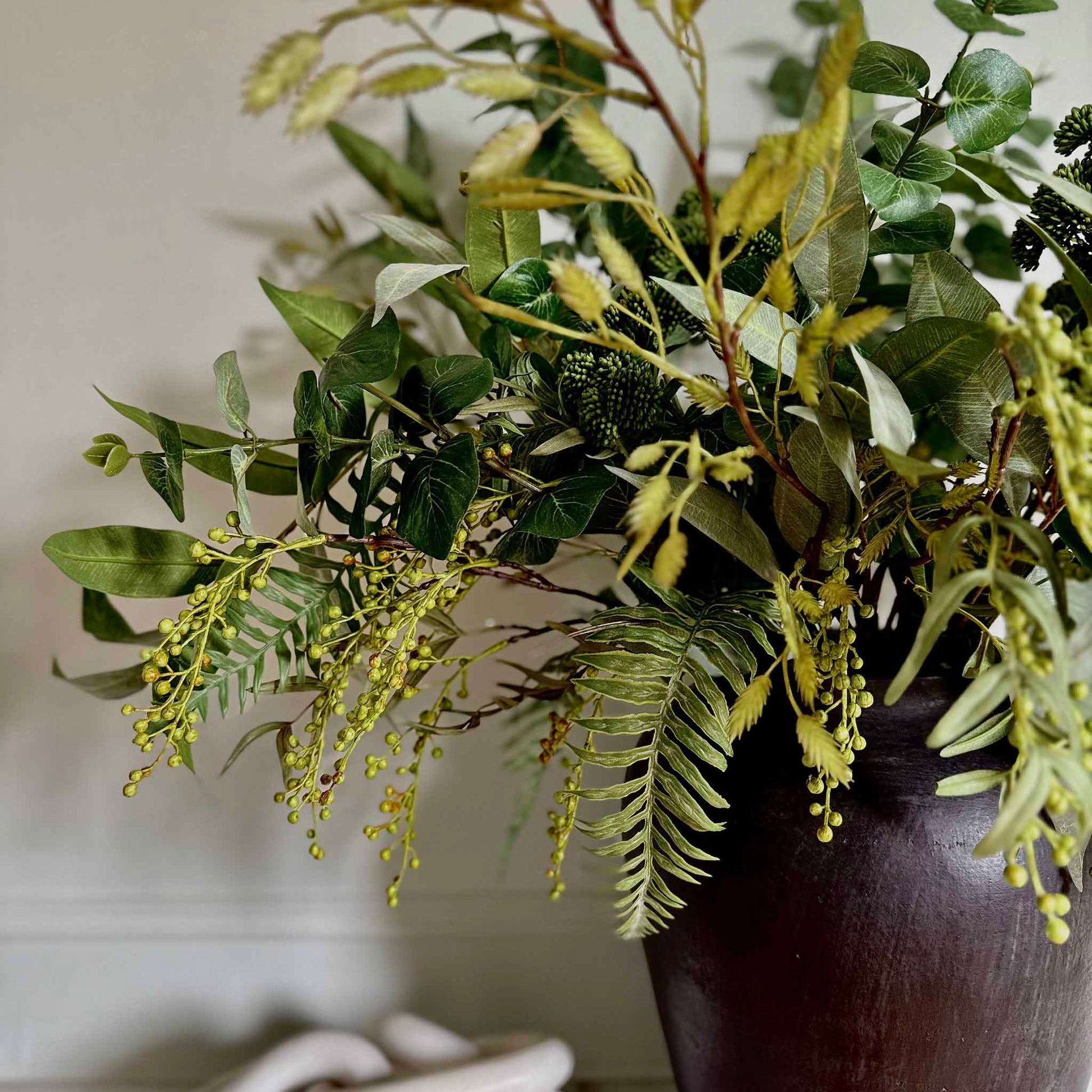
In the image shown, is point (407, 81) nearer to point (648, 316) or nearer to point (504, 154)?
point (504, 154)

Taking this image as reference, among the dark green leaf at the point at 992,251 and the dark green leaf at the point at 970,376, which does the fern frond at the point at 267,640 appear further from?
the dark green leaf at the point at 992,251

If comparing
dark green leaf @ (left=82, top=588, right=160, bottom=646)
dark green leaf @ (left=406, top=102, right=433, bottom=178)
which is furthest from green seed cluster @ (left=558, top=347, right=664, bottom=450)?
dark green leaf @ (left=406, top=102, right=433, bottom=178)

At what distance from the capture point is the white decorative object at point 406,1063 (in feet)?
2.01

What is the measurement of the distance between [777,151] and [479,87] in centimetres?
10

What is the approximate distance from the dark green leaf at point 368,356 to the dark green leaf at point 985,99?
0.30 meters

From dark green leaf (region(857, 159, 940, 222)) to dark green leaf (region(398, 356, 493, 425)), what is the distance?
0.20 m

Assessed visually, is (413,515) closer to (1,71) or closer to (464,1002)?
(464,1002)

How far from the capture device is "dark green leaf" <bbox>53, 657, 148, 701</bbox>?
21.2 inches

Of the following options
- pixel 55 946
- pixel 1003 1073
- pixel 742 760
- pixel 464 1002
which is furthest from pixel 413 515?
pixel 55 946

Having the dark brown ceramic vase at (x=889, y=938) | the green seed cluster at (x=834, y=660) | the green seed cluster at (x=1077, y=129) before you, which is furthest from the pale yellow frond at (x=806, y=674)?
the green seed cluster at (x=1077, y=129)

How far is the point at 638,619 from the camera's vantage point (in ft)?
1.45

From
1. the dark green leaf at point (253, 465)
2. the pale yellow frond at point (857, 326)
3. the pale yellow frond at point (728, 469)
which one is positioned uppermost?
the pale yellow frond at point (857, 326)

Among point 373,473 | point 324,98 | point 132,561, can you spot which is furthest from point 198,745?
point 324,98

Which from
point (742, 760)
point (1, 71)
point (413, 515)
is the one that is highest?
point (1, 71)
